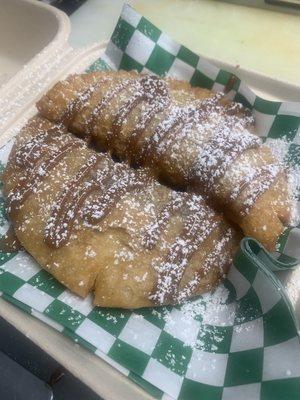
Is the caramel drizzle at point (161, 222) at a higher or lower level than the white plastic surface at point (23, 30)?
higher

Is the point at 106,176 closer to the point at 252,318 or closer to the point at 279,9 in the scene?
the point at 252,318

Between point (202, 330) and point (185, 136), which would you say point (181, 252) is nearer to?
point (202, 330)

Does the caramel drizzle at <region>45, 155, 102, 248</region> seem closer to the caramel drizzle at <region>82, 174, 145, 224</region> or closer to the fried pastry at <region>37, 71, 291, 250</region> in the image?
the caramel drizzle at <region>82, 174, 145, 224</region>

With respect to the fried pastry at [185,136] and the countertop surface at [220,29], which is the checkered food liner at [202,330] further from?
the countertop surface at [220,29]

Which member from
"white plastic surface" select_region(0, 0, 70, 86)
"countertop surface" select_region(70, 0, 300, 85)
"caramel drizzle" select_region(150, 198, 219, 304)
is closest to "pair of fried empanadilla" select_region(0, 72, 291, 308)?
"caramel drizzle" select_region(150, 198, 219, 304)

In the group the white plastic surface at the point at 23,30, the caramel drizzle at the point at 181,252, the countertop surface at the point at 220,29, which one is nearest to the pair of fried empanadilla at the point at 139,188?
the caramel drizzle at the point at 181,252

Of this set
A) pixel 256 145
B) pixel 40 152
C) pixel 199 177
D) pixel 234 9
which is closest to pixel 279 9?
pixel 234 9
